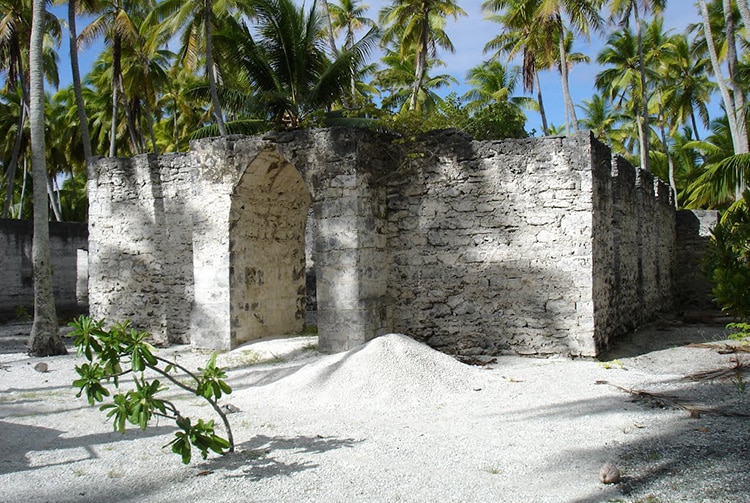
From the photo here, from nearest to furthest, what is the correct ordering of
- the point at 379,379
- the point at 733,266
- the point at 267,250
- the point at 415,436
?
the point at 415,436 → the point at 379,379 → the point at 733,266 → the point at 267,250

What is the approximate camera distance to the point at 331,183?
8898 mm

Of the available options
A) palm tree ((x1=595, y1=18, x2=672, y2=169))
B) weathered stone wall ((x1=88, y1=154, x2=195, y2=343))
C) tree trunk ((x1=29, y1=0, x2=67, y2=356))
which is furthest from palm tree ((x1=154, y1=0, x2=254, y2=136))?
palm tree ((x1=595, y1=18, x2=672, y2=169))

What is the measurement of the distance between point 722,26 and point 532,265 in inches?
739

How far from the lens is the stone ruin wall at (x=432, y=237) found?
8.41 m

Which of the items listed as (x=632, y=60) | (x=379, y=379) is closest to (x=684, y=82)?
(x=632, y=60)

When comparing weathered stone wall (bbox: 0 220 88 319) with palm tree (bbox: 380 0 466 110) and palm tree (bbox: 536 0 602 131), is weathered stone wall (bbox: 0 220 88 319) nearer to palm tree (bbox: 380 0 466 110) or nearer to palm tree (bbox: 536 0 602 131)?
palm tree (bbox: 380 0 466 110)

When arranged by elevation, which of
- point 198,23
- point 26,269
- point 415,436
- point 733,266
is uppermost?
point 198,23

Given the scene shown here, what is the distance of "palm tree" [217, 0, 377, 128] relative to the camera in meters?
16.2

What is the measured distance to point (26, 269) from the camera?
1653 cm

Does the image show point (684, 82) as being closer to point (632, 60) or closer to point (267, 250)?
point (632, 60)

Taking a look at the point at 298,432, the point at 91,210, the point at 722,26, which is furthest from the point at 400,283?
the point at 722,26

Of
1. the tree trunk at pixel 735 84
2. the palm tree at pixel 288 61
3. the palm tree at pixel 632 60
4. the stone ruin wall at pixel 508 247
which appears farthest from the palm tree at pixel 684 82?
the stone ruin wall at pixel 508 247

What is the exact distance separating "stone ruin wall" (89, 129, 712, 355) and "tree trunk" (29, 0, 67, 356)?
7.01 ft

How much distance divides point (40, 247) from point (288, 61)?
8.48 meters
